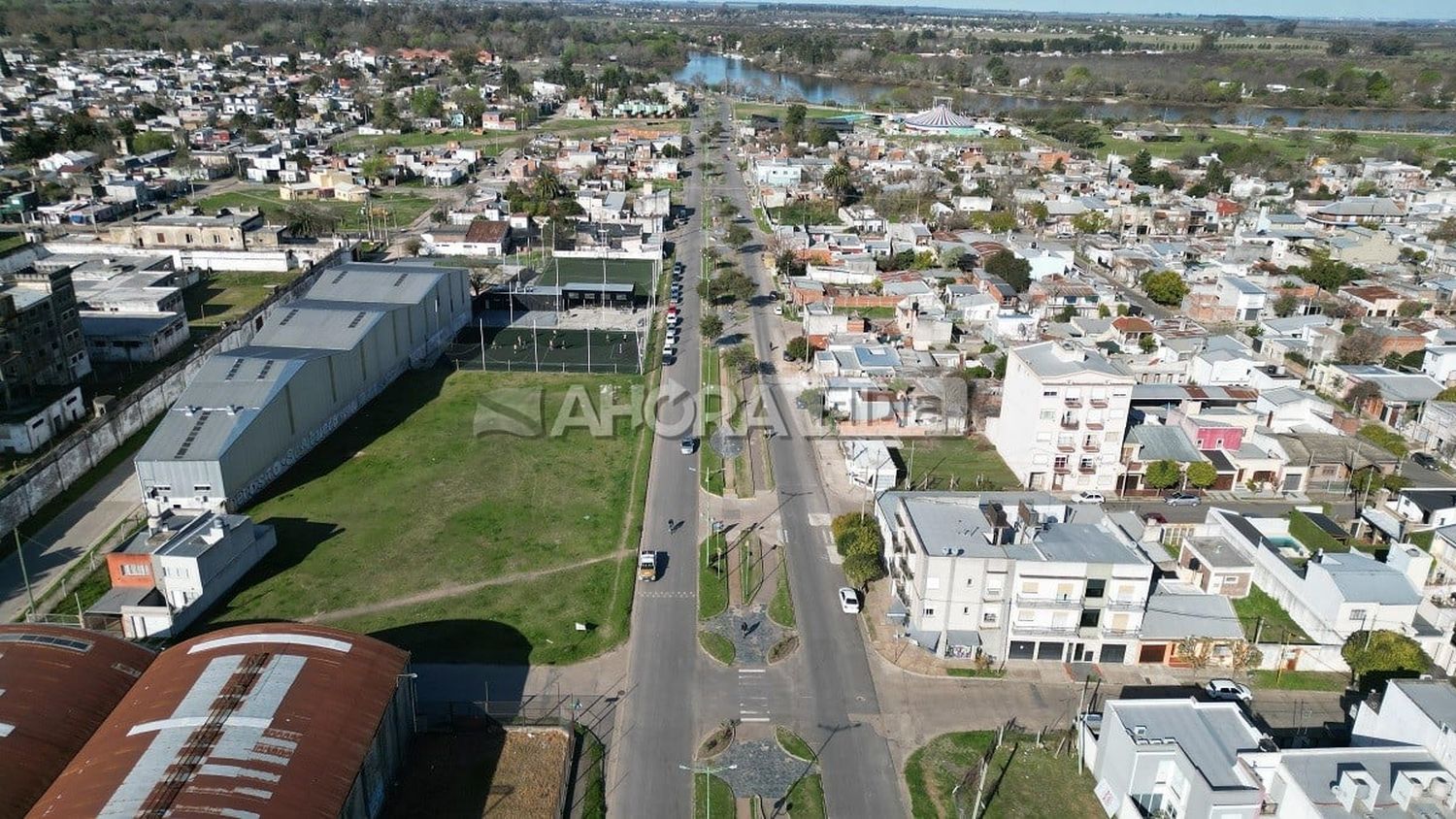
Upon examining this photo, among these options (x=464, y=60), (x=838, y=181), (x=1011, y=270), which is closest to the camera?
(x=1011, y=270)

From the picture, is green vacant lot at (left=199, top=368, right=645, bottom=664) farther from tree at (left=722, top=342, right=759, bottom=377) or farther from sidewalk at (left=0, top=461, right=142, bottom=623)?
tree at (left=722, top=342, right=759, bottom=377)

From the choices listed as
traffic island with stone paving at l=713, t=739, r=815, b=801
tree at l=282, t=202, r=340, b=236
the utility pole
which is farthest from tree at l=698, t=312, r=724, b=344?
tree at l=282, t=202, r=340, b=236

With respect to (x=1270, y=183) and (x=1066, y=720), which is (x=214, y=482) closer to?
(x=1066, y=720)

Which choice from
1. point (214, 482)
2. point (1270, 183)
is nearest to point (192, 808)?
point (214, 482)

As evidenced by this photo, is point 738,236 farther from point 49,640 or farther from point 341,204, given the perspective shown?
point 49,640

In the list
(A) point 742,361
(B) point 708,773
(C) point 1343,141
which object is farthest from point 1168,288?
(C) point 1343,141

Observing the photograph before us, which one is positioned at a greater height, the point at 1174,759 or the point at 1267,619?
the point at 1174,759
